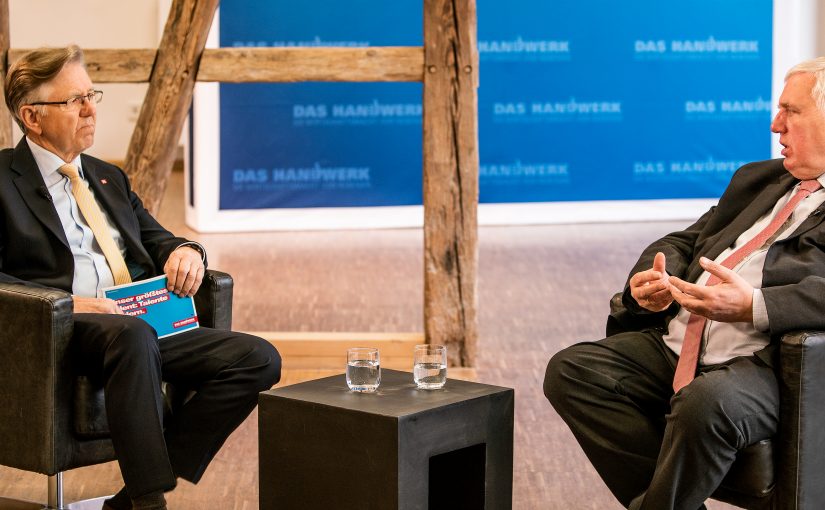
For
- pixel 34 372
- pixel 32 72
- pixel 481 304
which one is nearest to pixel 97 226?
pixel 32 72

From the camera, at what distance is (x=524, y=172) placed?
30.3ft

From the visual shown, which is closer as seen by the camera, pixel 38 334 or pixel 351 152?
pixel 38 334

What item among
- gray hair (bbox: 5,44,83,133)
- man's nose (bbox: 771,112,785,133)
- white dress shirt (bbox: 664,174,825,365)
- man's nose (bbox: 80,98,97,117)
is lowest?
white dress shirt (bbox: 664,174,825,365)

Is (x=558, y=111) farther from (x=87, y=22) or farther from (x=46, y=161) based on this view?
(x=46, y=161)

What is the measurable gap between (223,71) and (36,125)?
1610 millimetres

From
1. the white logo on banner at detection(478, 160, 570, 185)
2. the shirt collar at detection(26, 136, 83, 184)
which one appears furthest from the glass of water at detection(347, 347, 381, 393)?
the white logo on banner at detection(478, 160, 570, 185)

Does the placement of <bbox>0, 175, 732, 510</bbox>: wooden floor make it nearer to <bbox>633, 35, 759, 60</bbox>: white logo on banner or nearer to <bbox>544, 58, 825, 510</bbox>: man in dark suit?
<bbox>544, 58, 825, 510</bbox>: man in dark suit

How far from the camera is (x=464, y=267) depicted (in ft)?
14.9

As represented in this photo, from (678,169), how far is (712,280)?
7.05m

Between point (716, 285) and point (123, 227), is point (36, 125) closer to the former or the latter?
point (123, 227)

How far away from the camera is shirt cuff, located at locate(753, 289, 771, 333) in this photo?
7.84ft

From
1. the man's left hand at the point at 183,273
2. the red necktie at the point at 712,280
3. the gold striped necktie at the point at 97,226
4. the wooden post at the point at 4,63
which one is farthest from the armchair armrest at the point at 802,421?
the wooden post at the point at 4,63

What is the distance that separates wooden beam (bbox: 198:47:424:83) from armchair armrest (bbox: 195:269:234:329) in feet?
5.06

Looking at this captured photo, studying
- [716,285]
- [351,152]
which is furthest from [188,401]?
[351,152]
